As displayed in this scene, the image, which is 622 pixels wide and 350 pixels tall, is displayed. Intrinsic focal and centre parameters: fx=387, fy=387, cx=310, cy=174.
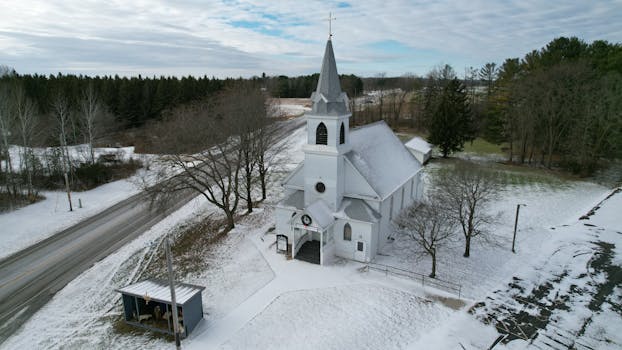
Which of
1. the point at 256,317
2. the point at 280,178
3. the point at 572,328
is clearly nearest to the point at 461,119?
the point at 280,178

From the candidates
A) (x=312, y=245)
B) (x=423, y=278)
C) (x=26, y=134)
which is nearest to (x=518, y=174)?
(x=423, y=278)

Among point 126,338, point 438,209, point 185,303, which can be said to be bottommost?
point 126,338

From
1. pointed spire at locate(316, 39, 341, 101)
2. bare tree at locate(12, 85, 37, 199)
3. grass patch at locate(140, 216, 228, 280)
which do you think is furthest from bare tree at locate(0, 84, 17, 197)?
pointed spire at locate(316, 39, 341, 101)

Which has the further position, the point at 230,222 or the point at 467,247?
the point at 230,222

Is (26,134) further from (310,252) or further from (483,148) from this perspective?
(483,148)

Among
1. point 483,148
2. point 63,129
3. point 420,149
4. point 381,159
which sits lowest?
point 483,148

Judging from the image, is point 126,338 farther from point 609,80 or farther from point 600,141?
point 609,80
